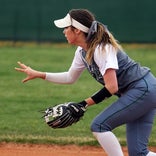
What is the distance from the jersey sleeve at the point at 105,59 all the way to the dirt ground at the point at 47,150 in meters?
2.13

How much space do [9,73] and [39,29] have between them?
315 inches

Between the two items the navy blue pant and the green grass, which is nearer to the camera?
the navy blue pant

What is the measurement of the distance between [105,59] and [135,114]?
58cm

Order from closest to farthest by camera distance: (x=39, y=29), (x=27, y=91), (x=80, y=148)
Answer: (x=80, y=148)
(x=27, y=91)
(x=39, y=29)

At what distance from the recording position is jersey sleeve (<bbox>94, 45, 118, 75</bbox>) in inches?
183

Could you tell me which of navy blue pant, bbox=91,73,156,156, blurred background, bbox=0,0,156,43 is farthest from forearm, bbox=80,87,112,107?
blurred background, bbox=0,0,156,43

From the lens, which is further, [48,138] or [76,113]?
[48,138]

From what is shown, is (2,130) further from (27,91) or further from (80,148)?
(27,91)

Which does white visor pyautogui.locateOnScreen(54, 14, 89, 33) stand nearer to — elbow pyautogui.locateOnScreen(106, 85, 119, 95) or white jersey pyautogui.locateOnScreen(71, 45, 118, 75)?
white jersey pyautogui.locateOnScreen(71, 45, 118, 75)

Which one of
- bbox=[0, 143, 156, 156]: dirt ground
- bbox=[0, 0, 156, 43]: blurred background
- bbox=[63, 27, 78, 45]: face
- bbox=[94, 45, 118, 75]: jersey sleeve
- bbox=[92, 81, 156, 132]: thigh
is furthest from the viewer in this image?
bbox=[0, 0, 156, 43]: blurred background

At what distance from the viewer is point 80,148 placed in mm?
6852

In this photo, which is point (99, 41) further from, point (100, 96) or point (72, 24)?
point (100, 96)

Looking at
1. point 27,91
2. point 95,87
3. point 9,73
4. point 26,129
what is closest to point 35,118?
point 26,129

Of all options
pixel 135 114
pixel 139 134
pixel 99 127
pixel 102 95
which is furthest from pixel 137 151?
pixel 102 95
